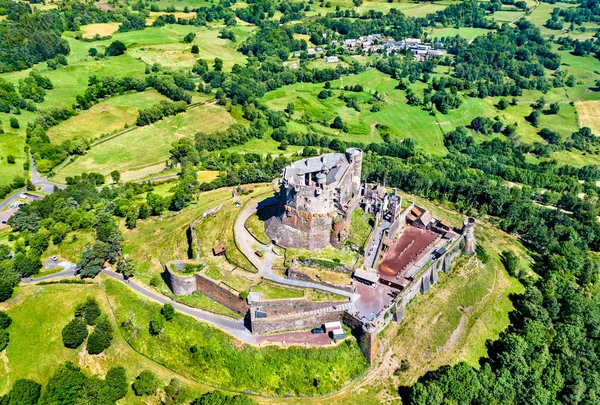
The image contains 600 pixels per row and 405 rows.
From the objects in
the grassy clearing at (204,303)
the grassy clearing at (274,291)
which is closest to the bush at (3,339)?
the grassy clearing at (204,303)

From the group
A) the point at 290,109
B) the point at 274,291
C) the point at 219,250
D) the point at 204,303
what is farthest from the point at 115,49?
the point at 274,291

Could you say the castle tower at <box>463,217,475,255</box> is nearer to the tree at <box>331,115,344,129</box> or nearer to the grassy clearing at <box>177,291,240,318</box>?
the grassy clearing at <box>177,291,240,318</box>

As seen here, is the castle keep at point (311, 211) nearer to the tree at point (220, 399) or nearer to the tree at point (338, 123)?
the tree at point (220, 399)

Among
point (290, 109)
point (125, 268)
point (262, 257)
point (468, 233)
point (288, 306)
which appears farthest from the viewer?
point (290, 109)

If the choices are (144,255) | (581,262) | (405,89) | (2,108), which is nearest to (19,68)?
(2,108)

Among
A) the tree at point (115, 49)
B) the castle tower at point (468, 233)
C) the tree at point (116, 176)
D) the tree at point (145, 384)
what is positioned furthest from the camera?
the tree at point (115, 49)

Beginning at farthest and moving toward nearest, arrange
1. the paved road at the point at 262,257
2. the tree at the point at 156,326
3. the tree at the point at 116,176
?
the tree at the point at 116,176 < the paved road at the point at 262,257 < the tree at the point at 156,326

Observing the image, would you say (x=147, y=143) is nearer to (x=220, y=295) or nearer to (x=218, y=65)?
(x=218, y=65)
